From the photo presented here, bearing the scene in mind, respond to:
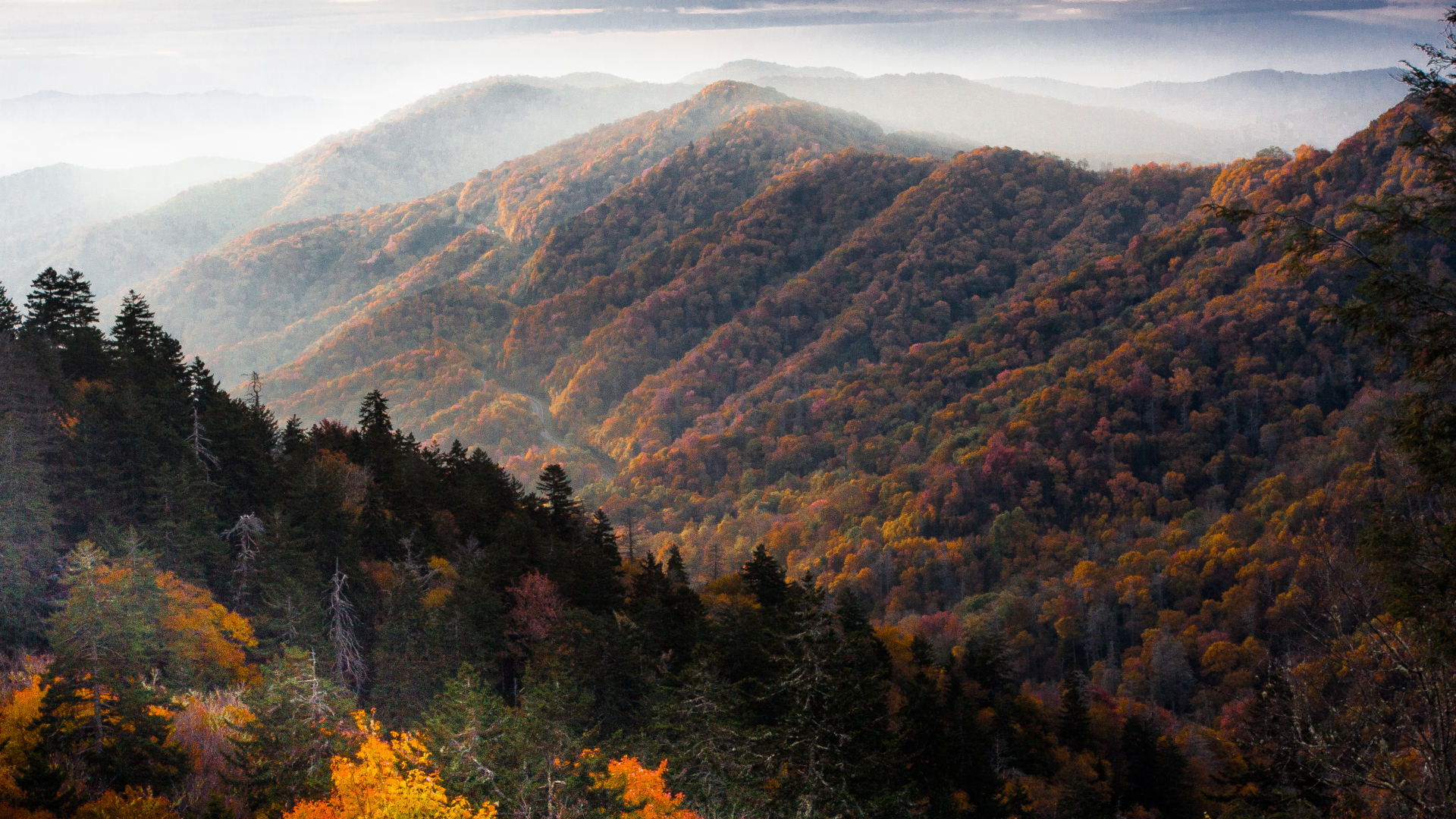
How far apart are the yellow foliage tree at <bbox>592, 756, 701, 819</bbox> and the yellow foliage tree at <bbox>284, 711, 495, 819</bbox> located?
4.83m

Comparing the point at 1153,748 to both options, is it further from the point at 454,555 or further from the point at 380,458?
the point at 380,458

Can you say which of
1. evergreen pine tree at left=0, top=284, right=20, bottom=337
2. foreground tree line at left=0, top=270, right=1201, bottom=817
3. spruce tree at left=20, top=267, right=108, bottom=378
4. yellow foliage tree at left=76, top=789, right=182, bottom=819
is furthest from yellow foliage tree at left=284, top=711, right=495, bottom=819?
evergreen pine tree at left=0, top=284, right=20, bottom=337

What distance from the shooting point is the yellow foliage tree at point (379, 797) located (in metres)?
17.8

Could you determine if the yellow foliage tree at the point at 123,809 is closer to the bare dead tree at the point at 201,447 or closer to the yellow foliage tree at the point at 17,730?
the yellow foliage tree at the point at 17,730

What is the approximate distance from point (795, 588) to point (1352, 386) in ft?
513

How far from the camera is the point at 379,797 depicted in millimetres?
17703

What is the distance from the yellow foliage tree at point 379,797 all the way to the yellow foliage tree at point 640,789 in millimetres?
4828

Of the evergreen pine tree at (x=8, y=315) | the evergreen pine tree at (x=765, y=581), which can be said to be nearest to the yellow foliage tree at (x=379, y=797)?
the evergreen pine tree at (x=765, y=581)

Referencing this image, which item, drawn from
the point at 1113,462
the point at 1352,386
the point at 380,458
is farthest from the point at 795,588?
the point at 1352,386

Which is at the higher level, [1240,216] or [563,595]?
[1240,216]

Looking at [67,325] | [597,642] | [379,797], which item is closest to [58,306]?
[67,325]

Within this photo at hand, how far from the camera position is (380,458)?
61500 millimetres

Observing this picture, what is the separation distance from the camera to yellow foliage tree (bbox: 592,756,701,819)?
23.0m

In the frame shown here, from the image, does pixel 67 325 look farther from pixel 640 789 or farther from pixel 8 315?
pixel 640 789
